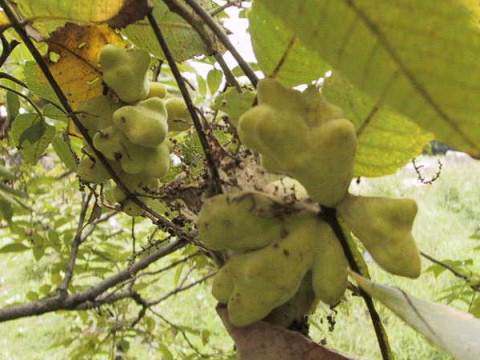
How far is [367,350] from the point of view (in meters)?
3.62

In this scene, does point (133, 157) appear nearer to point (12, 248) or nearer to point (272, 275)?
point (272, 275)

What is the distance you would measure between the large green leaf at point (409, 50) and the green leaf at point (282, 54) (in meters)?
0.21

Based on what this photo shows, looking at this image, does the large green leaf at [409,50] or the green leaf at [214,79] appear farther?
the green leaf at [214,79]

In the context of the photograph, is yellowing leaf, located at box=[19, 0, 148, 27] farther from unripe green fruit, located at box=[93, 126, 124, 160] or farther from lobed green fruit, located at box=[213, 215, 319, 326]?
lobed green fruit, located at box=[213, 215, 319, 326]

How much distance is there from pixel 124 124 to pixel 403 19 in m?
0.40

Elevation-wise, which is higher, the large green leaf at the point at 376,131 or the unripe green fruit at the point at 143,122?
the large green leaf at the point at 376,131

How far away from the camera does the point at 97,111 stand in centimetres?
75

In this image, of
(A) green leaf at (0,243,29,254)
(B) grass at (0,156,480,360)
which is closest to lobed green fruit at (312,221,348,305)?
(A) green leaf at (0,243,29,254)

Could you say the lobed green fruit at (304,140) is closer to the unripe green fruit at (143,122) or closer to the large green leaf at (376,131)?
the large green leaf at (376,131)

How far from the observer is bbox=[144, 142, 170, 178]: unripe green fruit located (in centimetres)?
73

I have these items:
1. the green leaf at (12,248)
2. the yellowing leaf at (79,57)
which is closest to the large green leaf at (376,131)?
the yellowing leaf at (79,57)

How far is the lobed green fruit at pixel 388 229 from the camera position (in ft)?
1.57

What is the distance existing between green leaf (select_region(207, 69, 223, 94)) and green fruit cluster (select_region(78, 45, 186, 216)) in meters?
0.52

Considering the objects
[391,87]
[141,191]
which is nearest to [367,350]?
[141,191]
